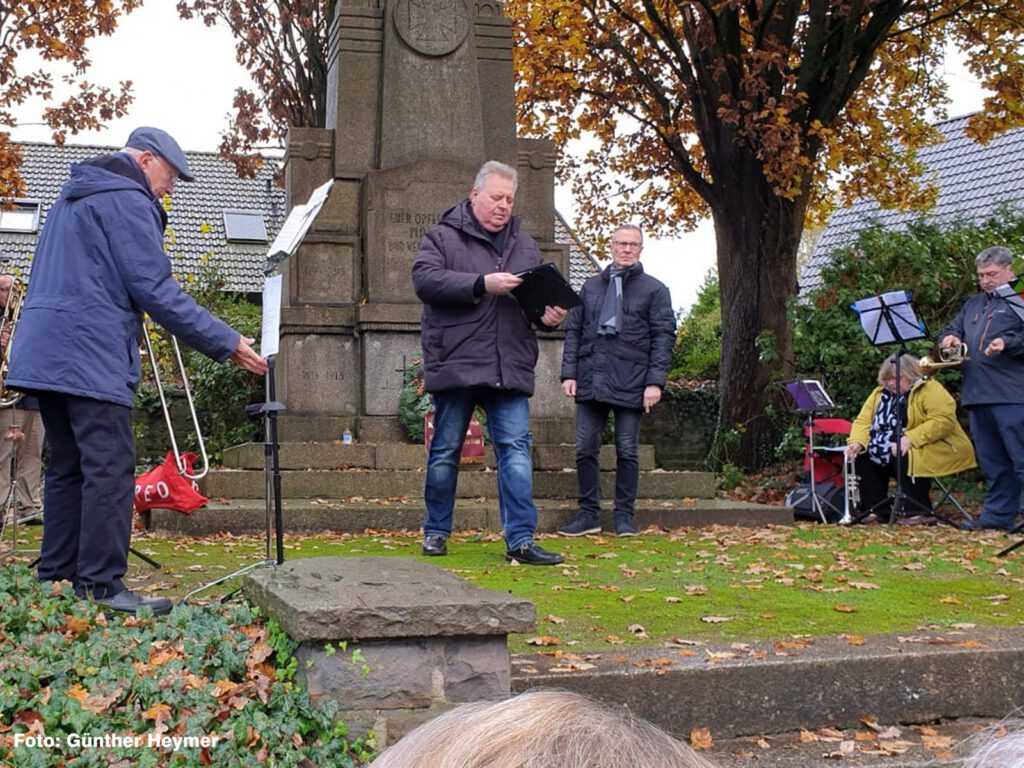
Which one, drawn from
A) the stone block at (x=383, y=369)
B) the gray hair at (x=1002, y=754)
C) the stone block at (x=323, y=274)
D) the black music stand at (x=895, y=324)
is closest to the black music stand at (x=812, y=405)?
the black music stand at (x=895, y=324)

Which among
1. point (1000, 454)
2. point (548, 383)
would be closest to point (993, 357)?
point (1000, 454)

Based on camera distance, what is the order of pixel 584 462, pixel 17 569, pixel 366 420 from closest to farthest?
pixel 17 569 → pixel 584 462 → pixel 366 420

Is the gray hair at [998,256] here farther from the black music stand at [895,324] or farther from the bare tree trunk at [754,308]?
the bare tree trunk at [754,308]

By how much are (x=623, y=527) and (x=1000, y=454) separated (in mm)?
3814

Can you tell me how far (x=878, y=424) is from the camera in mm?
11797

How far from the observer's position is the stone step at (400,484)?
983 centimetres

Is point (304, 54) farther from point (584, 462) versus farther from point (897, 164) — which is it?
point (584, 462)

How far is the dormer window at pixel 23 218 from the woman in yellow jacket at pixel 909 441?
80.1ft

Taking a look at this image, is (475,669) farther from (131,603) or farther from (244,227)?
(244,227)

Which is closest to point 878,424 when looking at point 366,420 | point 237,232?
point 366,420

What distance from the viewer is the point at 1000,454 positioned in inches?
423

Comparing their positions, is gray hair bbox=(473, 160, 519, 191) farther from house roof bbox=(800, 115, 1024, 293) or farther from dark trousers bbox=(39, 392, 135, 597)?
house roof bbox=(800, 115, 1024, 293)

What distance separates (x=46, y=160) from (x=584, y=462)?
2722 cm

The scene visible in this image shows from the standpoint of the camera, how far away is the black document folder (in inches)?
275
